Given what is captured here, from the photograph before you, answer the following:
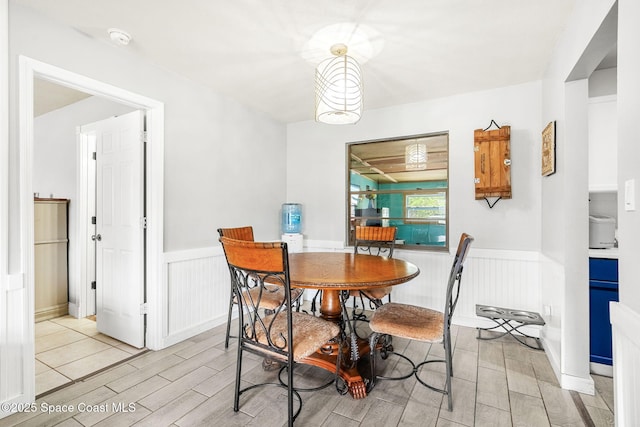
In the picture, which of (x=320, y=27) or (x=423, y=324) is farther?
(x=320, y=27)

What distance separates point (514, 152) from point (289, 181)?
2.71 m

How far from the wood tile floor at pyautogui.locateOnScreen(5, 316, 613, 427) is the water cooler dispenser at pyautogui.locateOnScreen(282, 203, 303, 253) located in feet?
5.62

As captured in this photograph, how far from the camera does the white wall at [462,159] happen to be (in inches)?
116

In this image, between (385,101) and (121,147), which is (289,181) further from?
(121,147)

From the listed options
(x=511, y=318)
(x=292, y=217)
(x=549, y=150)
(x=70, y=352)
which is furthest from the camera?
(x=292, y=217)

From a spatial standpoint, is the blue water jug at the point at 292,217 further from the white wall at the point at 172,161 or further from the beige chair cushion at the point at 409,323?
the beige chair cushion at the point at 409,323

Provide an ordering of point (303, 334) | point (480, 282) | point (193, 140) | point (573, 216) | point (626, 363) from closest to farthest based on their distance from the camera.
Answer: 1. point (626, 363)
2. point (303, 334)
3. point (573, 216)
4. point (193, 140)
5. point (480, 282)

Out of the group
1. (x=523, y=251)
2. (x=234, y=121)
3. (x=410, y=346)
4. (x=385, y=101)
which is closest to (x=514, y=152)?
(x=523, y=251)

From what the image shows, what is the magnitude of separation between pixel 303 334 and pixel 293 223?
237 centimetres

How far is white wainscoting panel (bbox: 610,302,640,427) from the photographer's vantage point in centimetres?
109

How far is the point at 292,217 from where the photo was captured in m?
4.05

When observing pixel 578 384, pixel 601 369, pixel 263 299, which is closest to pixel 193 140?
pixel 263 299

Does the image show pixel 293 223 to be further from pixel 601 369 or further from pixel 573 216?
pixel 601 369

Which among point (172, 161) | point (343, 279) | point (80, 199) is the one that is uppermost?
point (172, 161)
